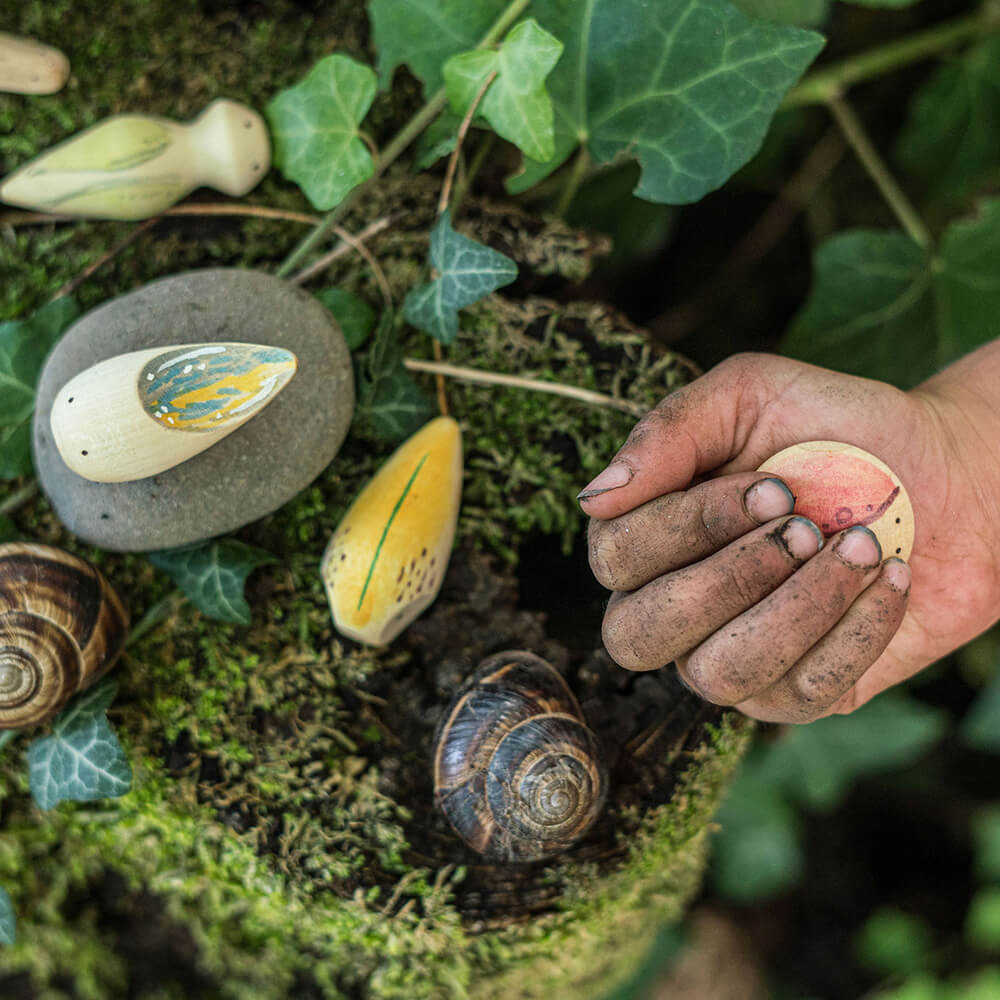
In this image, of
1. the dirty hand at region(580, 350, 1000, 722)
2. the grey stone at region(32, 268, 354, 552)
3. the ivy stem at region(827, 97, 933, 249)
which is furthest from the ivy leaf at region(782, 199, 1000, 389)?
the grey stone at region(32, 268, 354, 552)

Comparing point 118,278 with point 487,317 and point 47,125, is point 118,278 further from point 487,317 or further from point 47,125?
point 487,317

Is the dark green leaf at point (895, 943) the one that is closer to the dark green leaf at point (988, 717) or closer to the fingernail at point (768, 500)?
the dark green leaf at point (988, 717)

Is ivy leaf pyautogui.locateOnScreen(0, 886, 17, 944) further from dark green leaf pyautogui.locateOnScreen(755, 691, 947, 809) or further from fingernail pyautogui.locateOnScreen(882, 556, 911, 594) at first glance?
dark green leaf pyautogui.locateOnScreen(755, 691, 947, 809)

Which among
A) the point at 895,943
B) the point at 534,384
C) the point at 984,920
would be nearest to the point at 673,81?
the point at 534,384

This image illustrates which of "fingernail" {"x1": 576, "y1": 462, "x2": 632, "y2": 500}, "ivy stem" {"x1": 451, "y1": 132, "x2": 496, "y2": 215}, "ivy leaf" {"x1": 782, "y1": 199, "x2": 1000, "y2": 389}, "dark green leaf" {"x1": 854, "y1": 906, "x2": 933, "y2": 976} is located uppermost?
"ivy stem" {"x1": 451, "y1": 132, "x2": 496, "y2": 215}

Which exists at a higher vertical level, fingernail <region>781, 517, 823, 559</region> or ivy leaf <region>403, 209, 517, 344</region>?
ivy leaf <region>403, 209, 517, 344</region>

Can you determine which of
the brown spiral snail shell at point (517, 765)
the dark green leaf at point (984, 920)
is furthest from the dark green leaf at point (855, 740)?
the brown spiral snail shell at point (517, 765)

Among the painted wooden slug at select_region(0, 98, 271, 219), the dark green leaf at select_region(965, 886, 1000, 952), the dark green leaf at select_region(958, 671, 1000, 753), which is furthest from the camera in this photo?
the dark green leaf at select_region(965, 886, 1000, 952)
